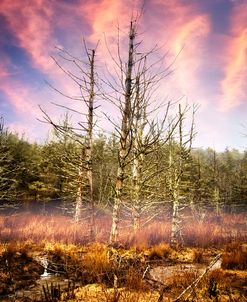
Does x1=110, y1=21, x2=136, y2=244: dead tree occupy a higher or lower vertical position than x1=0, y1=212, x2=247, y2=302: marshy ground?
higher

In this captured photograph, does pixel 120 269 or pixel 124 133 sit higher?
pixel 124 133

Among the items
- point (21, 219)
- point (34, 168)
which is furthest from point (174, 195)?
point (34, 168)

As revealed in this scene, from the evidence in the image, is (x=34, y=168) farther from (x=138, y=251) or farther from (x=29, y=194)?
(x=138, y=251)

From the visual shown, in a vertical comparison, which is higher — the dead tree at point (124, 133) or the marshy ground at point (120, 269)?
the dead tree at point (124, 133)

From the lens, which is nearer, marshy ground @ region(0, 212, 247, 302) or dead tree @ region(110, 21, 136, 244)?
marshy ground @ region(0, 212, 247, 302)

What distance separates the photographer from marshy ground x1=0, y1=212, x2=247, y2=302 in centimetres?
537

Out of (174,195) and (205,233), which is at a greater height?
(174,195)

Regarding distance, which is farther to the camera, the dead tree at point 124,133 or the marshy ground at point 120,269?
the dead tree at point 124,133

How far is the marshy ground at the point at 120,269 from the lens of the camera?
5.37 meters

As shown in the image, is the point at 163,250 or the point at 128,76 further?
the point at 163,250

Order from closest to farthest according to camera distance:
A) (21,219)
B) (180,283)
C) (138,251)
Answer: (180,283)
(138,251)
(21,219)

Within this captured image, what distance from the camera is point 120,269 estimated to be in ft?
20.8

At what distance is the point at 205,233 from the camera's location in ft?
53.8

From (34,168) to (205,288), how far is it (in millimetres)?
26334
